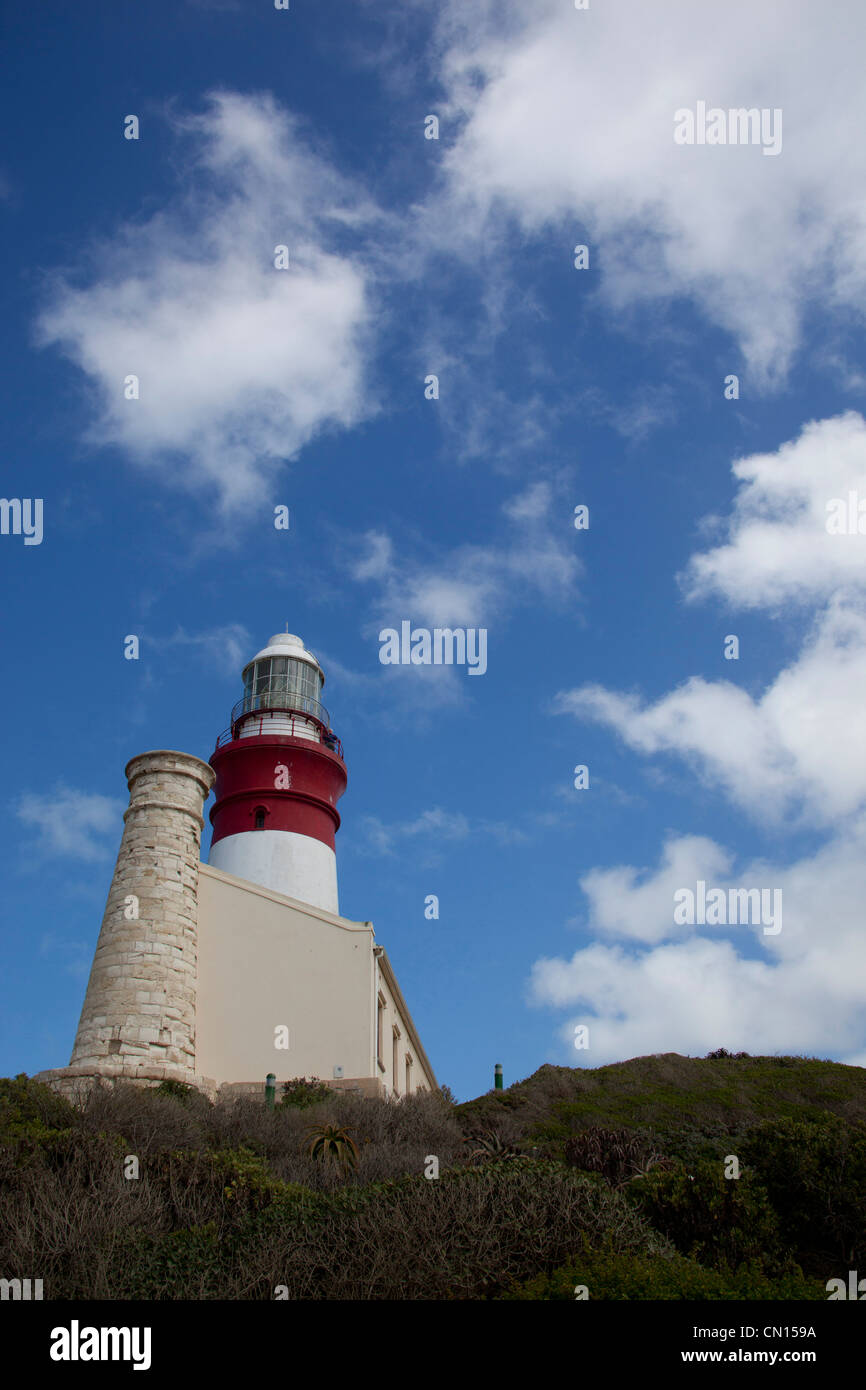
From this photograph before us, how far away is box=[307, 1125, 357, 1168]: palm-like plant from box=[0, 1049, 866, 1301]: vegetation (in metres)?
0.04

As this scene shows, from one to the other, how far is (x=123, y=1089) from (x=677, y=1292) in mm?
11443

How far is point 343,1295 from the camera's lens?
7941mm

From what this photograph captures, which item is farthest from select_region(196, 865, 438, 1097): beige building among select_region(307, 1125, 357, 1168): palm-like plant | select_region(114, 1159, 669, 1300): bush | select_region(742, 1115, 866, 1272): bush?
select_region(114, 1159, 669, 1300): bush

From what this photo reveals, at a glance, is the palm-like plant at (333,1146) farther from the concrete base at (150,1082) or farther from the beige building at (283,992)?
the beige building at (283,992)

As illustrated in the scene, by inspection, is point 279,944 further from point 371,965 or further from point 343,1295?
point 343,1295

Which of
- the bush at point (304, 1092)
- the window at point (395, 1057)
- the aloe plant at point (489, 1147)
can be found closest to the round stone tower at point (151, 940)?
the bush at point (304, 1092)

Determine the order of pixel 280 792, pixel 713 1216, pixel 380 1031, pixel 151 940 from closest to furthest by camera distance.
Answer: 1. pixel 713 1216
2. pixel 151 940
3. pixel 380 1031
4. pixel 280 792

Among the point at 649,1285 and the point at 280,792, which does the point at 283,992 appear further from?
the point at 649,1285

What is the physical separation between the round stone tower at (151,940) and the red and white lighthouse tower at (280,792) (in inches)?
155

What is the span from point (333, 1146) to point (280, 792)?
12.8 m

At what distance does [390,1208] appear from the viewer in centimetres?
897

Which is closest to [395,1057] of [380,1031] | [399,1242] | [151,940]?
[380,1031]
